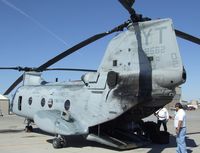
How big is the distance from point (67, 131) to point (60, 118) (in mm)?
1012

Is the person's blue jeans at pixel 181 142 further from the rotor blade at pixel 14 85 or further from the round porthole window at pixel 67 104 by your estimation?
the rotor blade at pixel 14 85

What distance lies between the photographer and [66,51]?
14500mm

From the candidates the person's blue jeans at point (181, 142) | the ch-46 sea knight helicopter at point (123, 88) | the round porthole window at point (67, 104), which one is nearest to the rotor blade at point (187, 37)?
the ch-46 sea knight helicopter at point (123, 88)

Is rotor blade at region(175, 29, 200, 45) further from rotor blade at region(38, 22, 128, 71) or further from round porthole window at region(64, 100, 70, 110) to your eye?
round porthole window at region(64, 100, 70, 110)

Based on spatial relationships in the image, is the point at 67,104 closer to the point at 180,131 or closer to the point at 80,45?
the point at 80,45

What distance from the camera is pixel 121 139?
1409cm

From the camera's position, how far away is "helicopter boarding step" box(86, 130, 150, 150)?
1299 cm

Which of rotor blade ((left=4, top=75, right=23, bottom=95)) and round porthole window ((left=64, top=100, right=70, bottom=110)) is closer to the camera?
round porthole window ((left=64, top=100, right=70, bottom=110))

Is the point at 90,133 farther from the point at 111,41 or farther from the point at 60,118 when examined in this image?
the point at 111,41

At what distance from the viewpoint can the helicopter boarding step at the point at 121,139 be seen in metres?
13.0

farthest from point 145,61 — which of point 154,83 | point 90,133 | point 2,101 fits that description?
point 2,101

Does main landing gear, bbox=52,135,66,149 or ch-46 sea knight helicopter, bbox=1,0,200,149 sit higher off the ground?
ch-46 sea knight helicopter, bbox=1,0,200,149

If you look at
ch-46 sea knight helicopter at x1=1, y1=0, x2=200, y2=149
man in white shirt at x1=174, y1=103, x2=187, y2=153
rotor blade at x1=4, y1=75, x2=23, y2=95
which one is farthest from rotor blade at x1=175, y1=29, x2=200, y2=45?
rotor blade at x1=4, y1=75, x2=23, y2=95

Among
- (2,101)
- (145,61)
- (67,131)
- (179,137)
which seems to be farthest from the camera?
(2,101)
